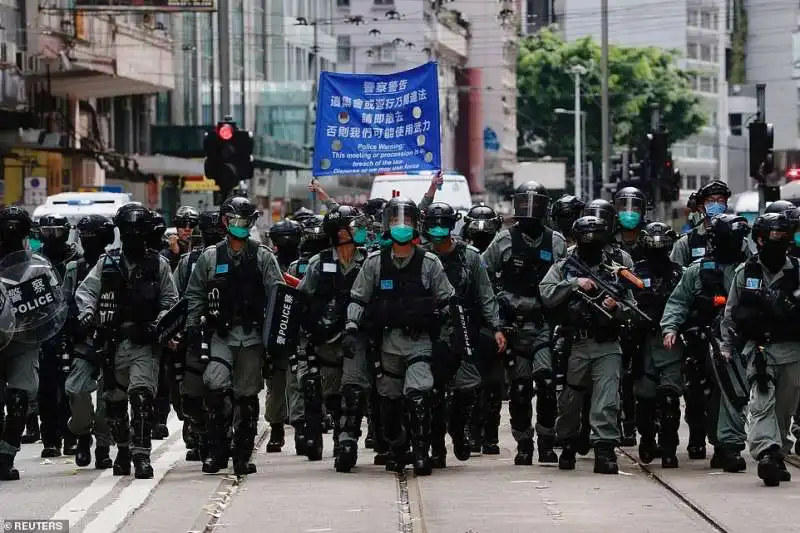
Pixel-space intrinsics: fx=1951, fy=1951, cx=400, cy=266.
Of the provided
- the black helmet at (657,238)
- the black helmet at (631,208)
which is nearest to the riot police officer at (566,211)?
the black helmet at (631,208)

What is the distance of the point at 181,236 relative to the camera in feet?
61.4

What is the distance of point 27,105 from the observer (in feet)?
129

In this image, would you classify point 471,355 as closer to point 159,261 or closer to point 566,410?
point 566,410

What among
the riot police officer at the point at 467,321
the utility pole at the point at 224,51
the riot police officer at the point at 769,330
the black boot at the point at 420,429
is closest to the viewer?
the riot police officer at the point at 769,330

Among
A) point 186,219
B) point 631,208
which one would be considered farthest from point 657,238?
point 186,219

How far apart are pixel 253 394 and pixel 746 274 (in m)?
3.52

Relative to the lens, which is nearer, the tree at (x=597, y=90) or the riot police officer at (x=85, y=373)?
the riot police officer at (x=85, y=373)

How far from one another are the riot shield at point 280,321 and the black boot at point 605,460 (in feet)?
7.54

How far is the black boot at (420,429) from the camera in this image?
13516 millimetres

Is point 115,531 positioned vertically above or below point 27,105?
below

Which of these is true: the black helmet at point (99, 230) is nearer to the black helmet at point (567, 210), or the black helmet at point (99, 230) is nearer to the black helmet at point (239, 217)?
the black helmet at point (239, 217)

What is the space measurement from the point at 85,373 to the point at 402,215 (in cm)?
262

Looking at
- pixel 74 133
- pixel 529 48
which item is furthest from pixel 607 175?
pixel 529 48

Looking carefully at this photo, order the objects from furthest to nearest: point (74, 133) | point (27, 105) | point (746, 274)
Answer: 1. point (74, 133)
2. point (27, 105)
3. point (746, 274)
